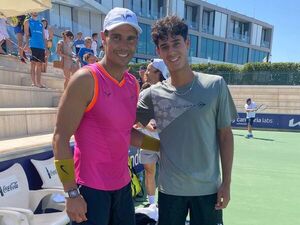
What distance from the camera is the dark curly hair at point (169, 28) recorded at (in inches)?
87.3

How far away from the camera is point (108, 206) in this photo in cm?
210

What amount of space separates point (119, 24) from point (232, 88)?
69.2ft

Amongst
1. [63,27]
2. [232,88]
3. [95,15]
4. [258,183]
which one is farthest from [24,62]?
[95,15]

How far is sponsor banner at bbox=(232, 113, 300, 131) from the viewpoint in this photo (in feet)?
53.7

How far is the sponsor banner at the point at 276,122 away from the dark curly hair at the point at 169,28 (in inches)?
583

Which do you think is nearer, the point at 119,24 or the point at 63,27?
the point at 119,24

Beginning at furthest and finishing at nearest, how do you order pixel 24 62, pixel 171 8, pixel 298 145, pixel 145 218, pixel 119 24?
1. pixel 171 8
2. pixel 298 145
3. pixel 24 62
4. pixel 145 218
5. pixel 119 24

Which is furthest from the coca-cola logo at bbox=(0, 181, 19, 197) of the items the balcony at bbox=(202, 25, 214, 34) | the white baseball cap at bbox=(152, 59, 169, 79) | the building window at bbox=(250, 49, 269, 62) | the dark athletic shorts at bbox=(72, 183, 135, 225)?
the building window at bbox=(250, 49, 269, 62)

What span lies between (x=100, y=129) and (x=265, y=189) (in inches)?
172

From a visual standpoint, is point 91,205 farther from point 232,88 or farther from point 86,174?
point 232,88

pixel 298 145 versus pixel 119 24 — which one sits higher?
pixel 119 24

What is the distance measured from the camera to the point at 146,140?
258 cm

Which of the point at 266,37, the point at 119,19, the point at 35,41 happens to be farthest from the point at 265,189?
the point at 266,37

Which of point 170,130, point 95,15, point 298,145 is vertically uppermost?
point 95,15
